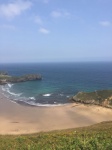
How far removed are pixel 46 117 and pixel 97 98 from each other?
22241mm

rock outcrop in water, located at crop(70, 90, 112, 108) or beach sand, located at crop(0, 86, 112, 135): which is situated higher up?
rock outcrop in water, located at crop(70, 90, 112, 108)

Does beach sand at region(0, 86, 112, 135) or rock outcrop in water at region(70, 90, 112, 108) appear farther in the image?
rock outcrop in water at region(70, 90, 112, 108)

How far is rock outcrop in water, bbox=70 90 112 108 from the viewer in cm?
7250

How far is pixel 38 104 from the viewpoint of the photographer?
247ft

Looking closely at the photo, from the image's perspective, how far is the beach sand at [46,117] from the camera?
52.4 metres

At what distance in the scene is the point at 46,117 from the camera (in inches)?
2377

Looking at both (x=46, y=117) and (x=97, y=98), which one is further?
(x=97, y=98)

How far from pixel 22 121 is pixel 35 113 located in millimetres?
7369

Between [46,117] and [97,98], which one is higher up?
[97,98]

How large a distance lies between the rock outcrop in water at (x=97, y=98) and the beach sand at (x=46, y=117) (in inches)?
123

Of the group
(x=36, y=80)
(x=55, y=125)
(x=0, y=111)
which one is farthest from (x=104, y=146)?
(x=36, y=80)

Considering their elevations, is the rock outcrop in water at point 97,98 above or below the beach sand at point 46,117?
above

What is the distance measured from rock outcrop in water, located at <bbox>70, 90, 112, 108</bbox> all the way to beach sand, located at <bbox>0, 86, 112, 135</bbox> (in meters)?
3.12

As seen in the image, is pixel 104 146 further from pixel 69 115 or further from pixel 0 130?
pixel 69 115
